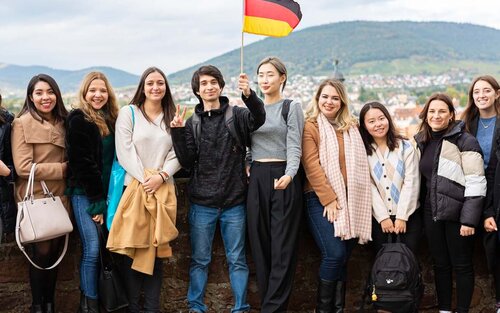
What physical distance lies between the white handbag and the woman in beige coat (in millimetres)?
66

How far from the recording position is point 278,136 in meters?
3.49

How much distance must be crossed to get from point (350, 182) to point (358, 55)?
178786 millimetres

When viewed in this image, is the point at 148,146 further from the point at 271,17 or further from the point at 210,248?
the point at 271,17

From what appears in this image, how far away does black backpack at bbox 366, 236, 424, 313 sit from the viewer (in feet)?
11.3

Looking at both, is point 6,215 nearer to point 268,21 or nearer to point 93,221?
point 93,221

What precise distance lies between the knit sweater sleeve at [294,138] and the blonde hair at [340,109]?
19cm

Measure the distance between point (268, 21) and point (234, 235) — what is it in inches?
55.3

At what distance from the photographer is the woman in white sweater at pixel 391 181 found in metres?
3.63

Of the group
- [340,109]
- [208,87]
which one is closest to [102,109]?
[208,87]

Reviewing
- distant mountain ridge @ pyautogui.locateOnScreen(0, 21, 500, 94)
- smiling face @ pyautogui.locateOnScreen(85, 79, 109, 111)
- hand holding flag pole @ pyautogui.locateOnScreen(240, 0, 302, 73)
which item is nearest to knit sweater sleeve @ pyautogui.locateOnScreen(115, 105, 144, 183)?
smiling face @ pyautogui.locateOnScreen(85, 79, 109, 111)

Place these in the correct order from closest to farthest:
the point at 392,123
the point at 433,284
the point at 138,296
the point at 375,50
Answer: the point at 138,296 < the point at 392,123 < the point at 433,284 < the point at 375,50

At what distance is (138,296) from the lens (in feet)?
11.6

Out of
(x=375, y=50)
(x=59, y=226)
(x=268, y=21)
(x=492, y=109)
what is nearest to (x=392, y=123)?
(x=492, y=109)

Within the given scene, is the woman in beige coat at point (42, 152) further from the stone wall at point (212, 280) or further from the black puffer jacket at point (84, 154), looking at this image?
the stone wall at point (212, 280)
